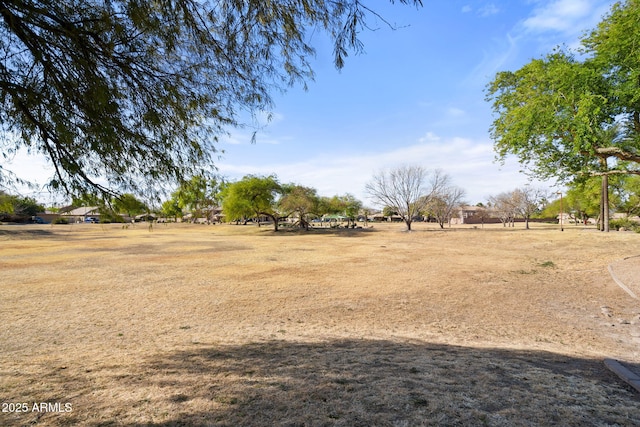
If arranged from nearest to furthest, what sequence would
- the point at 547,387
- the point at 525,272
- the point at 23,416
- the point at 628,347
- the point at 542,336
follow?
1. the point at 23,416
2. the point at 547,387
3. the point at 628,347
4. the point at 542,336
5. the point at 525,272

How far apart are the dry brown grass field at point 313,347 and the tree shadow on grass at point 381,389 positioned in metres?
0.02

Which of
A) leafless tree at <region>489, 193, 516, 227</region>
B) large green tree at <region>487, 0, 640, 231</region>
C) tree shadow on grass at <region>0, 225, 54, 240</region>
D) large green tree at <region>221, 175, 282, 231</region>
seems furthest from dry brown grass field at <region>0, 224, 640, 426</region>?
leafless tree at <region>489, 193, 516, 227</region>

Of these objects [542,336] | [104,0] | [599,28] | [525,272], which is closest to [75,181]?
[104,0]

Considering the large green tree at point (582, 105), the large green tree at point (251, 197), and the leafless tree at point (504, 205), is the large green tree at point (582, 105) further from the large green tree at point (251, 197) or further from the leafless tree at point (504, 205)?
the leafless tree at point (504, 205)

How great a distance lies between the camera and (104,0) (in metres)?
3.60

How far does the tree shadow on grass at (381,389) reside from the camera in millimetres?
2863

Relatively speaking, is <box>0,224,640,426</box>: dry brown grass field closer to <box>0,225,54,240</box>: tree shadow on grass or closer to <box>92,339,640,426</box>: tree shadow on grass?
<box>92,339,640,426</box>: tree shadow on grass

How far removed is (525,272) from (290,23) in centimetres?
1543

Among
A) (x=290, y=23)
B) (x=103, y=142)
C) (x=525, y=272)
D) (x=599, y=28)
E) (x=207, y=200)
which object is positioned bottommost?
(x=525, y=272)

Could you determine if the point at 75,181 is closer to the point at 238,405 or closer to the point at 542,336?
the point at 238,405

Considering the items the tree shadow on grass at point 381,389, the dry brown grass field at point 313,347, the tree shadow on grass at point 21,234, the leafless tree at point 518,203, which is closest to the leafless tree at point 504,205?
the leafless tree at point 518,203

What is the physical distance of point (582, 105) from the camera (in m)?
12.1

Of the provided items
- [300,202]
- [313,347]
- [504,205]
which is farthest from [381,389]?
[504,205]

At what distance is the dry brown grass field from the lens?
3.03 metres
